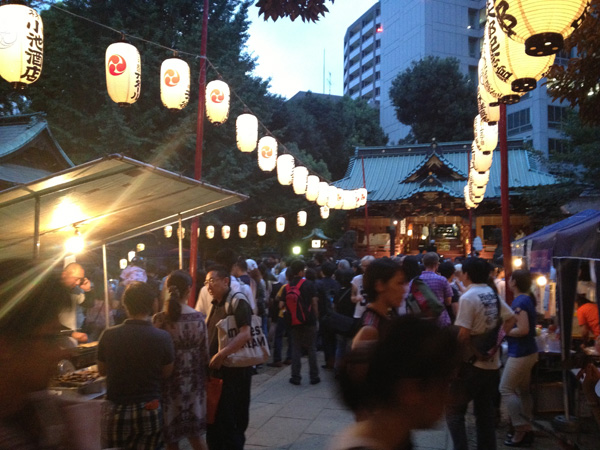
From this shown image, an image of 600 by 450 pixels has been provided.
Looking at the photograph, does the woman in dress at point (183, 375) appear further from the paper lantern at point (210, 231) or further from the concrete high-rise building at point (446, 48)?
the concrete high-rise building at point (446, 48)

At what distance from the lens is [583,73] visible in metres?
Result: 5.59

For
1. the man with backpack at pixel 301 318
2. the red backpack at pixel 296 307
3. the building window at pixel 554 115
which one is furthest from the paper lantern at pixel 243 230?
the building window at pixel 554 115

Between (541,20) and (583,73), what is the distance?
8.58ft

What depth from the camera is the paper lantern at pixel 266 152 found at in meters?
12.7

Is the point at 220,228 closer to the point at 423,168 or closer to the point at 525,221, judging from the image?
the point at 423,168

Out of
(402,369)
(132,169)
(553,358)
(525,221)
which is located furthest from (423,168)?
(402,369)

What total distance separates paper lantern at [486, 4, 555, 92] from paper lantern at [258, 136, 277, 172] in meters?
8.41

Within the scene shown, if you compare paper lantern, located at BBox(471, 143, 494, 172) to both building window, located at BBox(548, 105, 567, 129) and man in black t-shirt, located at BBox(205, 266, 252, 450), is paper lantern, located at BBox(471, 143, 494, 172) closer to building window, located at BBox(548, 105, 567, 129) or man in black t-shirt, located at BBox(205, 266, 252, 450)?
man in black t-shirt, located at BBox(205, 266, 252, 450)

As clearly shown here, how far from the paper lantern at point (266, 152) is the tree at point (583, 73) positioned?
7686 millimetres

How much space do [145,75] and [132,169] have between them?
15442 millimetres

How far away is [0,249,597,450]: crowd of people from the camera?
156 centimetres

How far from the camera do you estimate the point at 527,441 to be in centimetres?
532

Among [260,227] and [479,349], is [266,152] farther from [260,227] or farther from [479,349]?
[260,227]

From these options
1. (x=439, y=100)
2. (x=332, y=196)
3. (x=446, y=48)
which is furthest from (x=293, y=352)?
(x=446, y=48)
